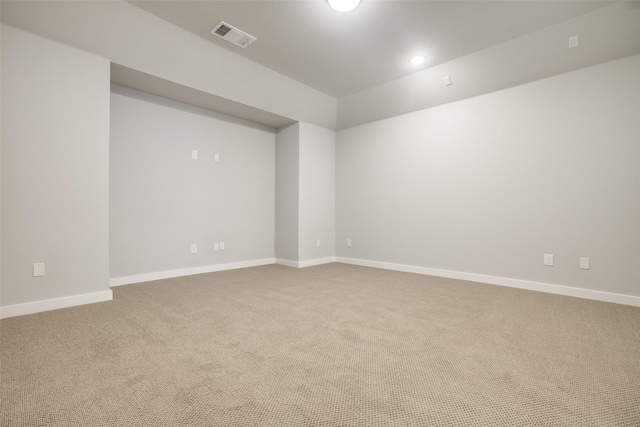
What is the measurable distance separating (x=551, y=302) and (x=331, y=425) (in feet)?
9.58

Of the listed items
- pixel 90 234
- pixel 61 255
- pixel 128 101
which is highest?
pixel 128 101

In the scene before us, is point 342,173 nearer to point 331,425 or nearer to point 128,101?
point 128,101

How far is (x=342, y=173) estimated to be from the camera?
17.9 feet

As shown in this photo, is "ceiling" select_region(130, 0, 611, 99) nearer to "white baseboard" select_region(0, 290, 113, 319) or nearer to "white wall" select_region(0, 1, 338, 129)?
"white wall" select_region(0, 1, 338, 129)

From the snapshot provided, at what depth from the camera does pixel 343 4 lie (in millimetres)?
2572

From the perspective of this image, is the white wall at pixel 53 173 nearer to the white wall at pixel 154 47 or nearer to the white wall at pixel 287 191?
the white wall at pixel 154 47

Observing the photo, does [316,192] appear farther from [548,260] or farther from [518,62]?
[548,260]

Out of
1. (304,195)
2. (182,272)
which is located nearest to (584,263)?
(304,195)

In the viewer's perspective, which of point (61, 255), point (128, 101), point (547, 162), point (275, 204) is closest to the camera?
point (61, 255)

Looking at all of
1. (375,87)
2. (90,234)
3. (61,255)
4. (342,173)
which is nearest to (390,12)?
(375,87)

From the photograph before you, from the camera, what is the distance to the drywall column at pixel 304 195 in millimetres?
4938

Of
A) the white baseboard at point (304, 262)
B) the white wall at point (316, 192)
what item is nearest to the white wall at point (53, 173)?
the white baseboard at point (304, 262)

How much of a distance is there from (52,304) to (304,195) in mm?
3402

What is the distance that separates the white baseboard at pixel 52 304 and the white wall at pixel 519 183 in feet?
12.3
